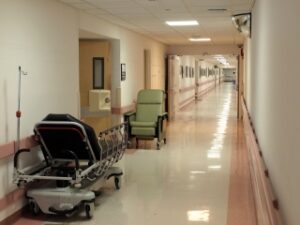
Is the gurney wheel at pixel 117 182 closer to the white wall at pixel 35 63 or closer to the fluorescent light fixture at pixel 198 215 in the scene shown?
the white wall at pixel 35 63

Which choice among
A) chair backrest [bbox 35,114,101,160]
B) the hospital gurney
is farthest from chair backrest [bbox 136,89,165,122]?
chair backrest [bbox 35,114,101,160]

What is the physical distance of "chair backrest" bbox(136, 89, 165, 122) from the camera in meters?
8.94

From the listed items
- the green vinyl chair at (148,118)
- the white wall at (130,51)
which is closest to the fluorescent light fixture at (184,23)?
the white wall at (130,51)

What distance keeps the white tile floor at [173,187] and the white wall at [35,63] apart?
1168 mm

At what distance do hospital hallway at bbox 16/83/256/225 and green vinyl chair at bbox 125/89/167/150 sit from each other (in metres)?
0.32

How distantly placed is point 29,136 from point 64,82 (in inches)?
47.3

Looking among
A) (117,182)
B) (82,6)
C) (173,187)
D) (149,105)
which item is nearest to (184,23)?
(149,105)

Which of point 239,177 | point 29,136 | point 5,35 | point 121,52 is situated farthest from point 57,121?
point 121,52

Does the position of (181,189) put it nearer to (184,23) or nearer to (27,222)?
(27,222)

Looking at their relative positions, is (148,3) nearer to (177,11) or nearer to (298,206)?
(177,11)

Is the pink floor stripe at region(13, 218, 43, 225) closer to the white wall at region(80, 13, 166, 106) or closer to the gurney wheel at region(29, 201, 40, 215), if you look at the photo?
the gurney wheel at region(29, 201, 40, 215)

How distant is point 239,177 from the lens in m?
6.23

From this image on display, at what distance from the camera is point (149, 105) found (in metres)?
9.06

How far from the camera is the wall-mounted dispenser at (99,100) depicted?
767 centimetres
